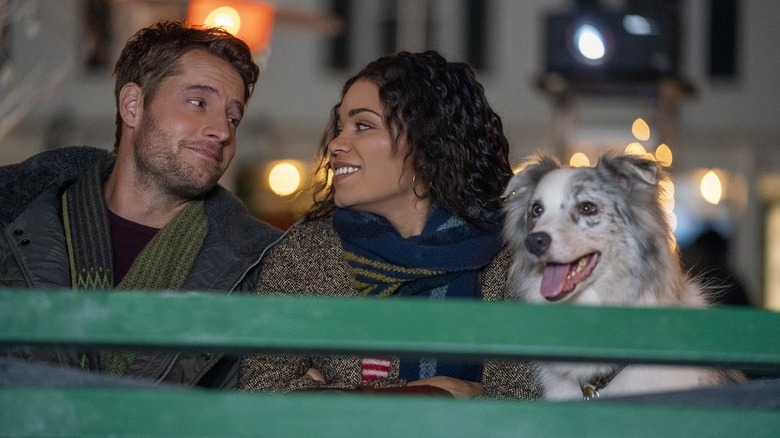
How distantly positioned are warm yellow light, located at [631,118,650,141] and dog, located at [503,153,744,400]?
4235mm

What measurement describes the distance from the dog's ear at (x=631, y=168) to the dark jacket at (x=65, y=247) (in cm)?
96

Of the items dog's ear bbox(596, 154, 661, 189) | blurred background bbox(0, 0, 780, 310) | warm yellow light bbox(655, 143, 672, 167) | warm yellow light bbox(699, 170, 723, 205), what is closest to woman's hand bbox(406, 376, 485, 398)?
dog's ear bbox(596, 154, 661, 189)

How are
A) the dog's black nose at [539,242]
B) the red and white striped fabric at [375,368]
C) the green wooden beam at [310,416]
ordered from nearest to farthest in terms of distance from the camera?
the green wooden beam at [310,416] → the dog's black nose at [539,242] → the red and white striped fabric at [375,368]

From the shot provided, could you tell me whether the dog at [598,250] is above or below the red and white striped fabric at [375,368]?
above

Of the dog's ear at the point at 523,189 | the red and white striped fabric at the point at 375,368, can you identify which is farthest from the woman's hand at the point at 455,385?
the dog's ear at the point at 523,189

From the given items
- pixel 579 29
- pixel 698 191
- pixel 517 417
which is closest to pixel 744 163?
pixel 698 191

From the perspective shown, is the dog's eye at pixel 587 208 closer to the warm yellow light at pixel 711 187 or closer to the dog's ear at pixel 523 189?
the dog's ear at pixel 523 189

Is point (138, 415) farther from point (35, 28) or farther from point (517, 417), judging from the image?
A: point (35, 28)

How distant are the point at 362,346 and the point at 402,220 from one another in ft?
5.65

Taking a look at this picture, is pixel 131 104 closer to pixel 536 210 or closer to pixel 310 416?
pixel 536 210

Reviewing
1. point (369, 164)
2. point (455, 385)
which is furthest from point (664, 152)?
point (455, 385)

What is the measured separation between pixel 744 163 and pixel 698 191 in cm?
103

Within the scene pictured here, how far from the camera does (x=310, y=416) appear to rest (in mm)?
1211

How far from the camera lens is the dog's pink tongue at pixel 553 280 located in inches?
99.4
